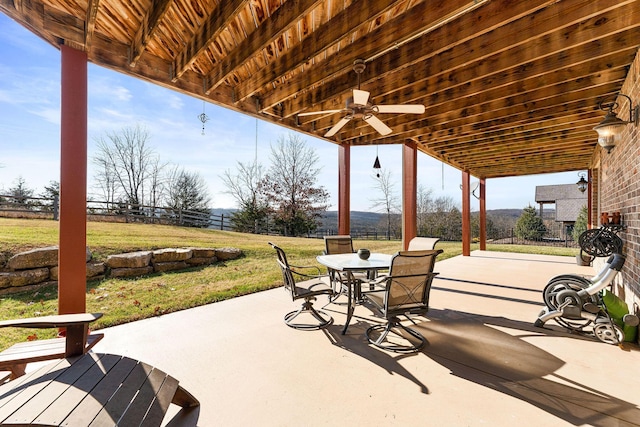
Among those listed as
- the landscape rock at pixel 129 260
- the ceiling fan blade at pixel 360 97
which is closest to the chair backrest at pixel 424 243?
the ceiling fan blade at pixel 360 97

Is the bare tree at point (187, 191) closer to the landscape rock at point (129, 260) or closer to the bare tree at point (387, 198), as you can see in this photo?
the landscape rock at point (129, 260)

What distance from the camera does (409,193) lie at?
6098 millimetres

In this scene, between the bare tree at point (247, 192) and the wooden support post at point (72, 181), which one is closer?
the wooden support post at point (72, 181)

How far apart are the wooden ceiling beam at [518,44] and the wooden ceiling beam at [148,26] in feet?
7.46

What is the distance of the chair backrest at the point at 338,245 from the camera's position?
505 centimetres

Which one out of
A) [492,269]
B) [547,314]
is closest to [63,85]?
[547,314]

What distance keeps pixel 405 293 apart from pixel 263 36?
2945 mm

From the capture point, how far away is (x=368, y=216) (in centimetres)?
1888

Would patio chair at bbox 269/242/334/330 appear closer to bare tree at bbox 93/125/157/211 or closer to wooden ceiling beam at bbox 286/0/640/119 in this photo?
wooden ceiling beam at bbox 286/0/640/119

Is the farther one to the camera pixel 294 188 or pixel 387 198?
pixel 387 198

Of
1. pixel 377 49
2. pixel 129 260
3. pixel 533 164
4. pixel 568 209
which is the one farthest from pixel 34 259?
pixel 568 209

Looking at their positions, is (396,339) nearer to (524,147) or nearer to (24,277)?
(24,277)

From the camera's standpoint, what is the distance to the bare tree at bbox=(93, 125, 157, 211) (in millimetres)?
12905

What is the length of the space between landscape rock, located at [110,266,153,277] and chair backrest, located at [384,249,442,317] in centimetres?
485
